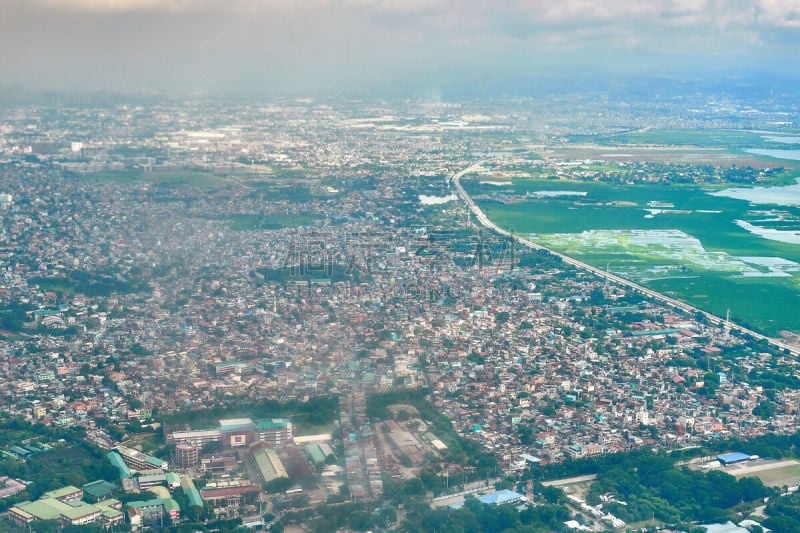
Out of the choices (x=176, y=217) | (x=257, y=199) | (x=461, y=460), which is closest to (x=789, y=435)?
(x=461, y=460)

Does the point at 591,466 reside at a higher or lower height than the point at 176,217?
lower

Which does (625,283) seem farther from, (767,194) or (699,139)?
(699,139)

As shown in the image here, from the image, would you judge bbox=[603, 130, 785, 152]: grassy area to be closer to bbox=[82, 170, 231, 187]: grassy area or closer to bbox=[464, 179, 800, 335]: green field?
bbox=[464, 179, 800, 335]: green field

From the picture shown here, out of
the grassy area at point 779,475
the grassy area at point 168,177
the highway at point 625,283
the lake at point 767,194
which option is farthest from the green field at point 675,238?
the grassy area at point 168,177

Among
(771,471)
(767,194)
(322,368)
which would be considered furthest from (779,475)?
(767,194)

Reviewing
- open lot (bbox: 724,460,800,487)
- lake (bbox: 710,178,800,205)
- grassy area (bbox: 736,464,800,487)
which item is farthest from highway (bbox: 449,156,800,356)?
lake (bbox: 710,178,800,205)

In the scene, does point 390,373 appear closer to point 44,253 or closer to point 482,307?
point 482,307
